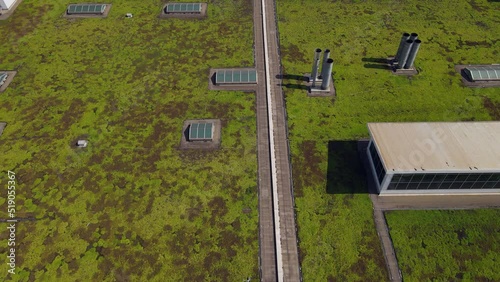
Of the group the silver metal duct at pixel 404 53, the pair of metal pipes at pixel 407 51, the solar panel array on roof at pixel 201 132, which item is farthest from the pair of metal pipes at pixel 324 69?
the solar panel array on roof at pixel 201 132

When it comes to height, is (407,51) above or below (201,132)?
above

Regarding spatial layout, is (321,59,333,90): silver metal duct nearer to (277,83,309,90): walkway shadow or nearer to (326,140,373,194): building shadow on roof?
(277,83,309,90): walkway shadow

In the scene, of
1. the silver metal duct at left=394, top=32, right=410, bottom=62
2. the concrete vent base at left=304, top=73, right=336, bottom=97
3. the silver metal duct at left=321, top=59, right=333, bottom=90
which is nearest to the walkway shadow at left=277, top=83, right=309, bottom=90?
the concrete vent base at left=304, top=73, right=336, bottom=97

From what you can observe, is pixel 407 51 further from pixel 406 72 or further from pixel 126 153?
pixel 126 153

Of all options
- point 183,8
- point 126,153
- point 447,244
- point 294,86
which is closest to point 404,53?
point 294,86

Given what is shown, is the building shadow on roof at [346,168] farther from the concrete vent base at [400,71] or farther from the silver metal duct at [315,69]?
the concrete vent base at [400,71]
